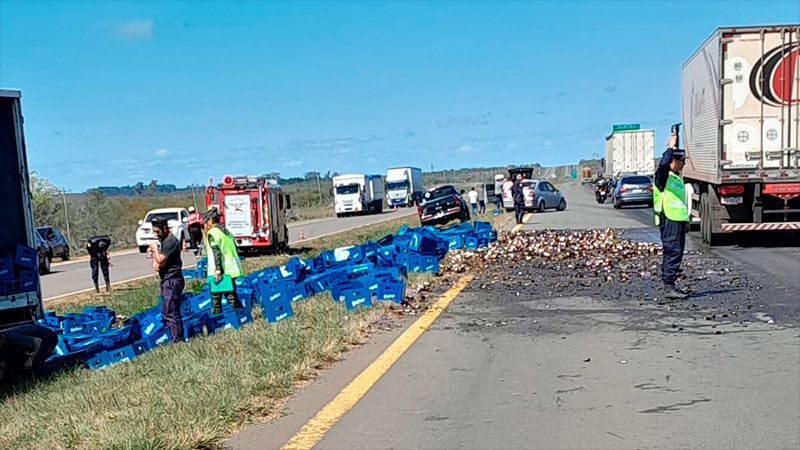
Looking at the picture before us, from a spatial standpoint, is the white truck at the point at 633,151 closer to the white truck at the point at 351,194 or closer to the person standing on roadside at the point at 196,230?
the white truck at the point at 351,194

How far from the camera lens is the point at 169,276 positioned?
31.8 feet

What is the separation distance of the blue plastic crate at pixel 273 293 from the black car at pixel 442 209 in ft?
80.5

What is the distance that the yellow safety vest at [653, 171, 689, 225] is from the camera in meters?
10.6

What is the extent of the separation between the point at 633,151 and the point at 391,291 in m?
43.2

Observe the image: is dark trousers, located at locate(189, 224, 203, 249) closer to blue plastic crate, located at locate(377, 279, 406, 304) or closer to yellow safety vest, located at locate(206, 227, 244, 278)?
yellow safety vest, located at locate(206, 227, 244, 278)

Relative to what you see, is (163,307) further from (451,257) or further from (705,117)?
(705,117)

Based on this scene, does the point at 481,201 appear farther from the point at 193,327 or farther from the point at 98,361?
the point at 98,361

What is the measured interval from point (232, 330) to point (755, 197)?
1136 cm

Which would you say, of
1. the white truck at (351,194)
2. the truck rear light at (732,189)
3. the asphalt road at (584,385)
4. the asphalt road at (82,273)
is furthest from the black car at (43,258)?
the white truck at (351,194)

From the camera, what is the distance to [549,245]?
56.2 ft

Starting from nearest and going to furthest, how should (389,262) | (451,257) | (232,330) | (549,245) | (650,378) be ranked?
(650,378) < (232,330) < (389,262) < (451,257) < (549,245)

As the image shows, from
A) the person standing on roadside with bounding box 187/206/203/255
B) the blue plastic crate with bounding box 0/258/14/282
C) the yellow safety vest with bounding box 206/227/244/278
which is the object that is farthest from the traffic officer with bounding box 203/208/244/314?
the person standing on roadside with bounding box 187/206/203/255

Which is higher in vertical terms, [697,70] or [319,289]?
[697,70]

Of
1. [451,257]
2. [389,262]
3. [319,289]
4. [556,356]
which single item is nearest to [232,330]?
[319,289]
